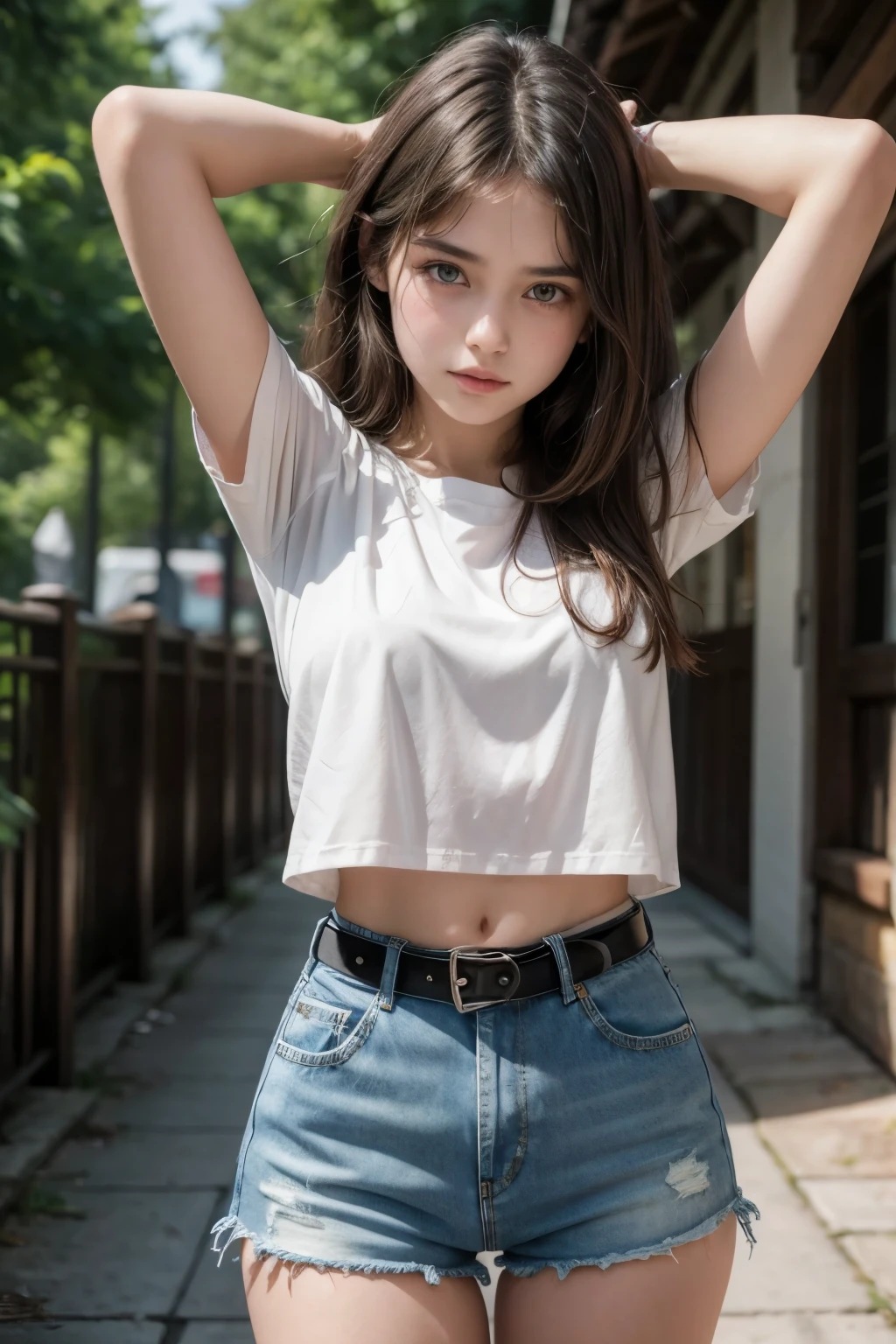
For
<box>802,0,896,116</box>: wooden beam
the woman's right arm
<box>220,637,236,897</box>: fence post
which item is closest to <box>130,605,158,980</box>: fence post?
<box>220,637,236,897</box>: fence post

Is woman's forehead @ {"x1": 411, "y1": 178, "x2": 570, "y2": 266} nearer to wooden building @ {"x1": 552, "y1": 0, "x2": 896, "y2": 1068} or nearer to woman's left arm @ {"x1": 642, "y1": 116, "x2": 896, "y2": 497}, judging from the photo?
woman's left arm @ {"x1": 642, "y1": 116, "x2": 896, "y2": 497}

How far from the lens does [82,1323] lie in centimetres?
308

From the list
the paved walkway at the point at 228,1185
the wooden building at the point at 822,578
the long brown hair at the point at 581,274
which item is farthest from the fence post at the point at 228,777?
the long brown hair at the point at 581,274

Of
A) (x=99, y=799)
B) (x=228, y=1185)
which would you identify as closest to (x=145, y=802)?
(x=99, y=799)

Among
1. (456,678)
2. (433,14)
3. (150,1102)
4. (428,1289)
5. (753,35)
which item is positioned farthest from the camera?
(433,14)

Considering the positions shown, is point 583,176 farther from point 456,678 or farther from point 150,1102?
point 150,1102

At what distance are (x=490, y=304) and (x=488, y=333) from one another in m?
0.04

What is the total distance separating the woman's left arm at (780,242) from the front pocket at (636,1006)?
60cm

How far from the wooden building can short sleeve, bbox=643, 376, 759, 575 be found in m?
2.68

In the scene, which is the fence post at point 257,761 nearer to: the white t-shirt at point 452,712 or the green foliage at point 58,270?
the green foliage at point 58,270

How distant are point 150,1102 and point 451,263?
3.62 m

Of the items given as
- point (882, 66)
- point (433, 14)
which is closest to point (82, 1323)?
point (882, 66)

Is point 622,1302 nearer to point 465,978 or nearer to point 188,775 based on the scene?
point 465,978

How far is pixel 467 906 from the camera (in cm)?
159
